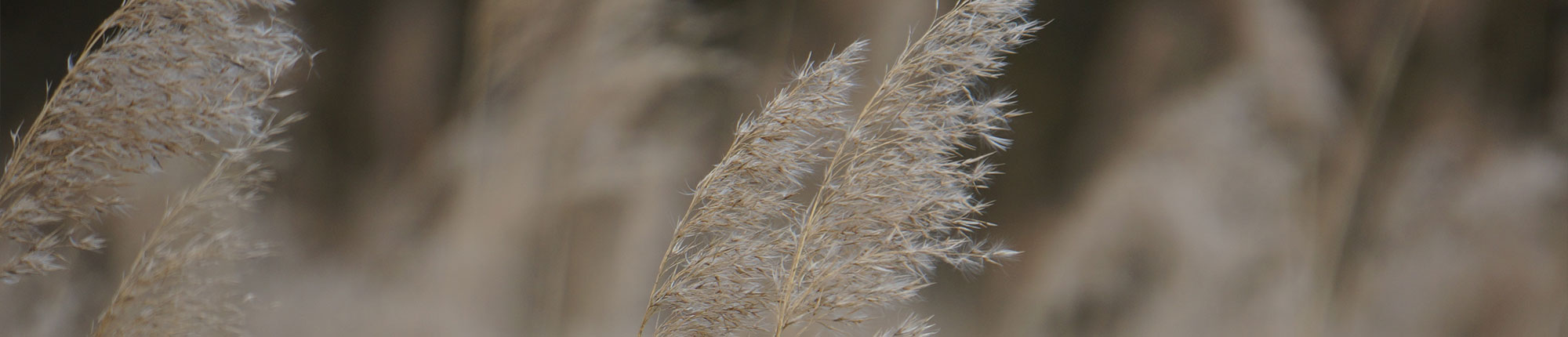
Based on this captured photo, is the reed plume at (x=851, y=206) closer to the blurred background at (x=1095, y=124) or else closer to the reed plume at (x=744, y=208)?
the reed plume at (x=744, y=208)

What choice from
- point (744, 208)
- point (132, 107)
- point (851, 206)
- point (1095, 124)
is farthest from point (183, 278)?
point (1095, 124)

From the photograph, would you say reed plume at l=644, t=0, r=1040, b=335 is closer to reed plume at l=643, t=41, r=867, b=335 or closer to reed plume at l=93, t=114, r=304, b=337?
reed plume at l=643, t=41, r=867, b=335

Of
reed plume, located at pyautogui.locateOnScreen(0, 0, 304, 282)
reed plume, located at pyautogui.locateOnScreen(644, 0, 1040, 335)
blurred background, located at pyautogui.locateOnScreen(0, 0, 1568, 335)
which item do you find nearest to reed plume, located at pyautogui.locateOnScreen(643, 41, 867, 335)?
reed plume, located at pyautogui.locateOnScreen(644, 0, 1040, 335)

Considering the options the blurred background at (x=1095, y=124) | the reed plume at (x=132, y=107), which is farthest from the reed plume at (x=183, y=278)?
the blurred background at (x=1095, y=124)

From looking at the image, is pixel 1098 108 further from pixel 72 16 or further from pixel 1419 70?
pixel 72 16

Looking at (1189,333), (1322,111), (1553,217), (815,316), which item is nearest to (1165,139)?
(1322,111)
